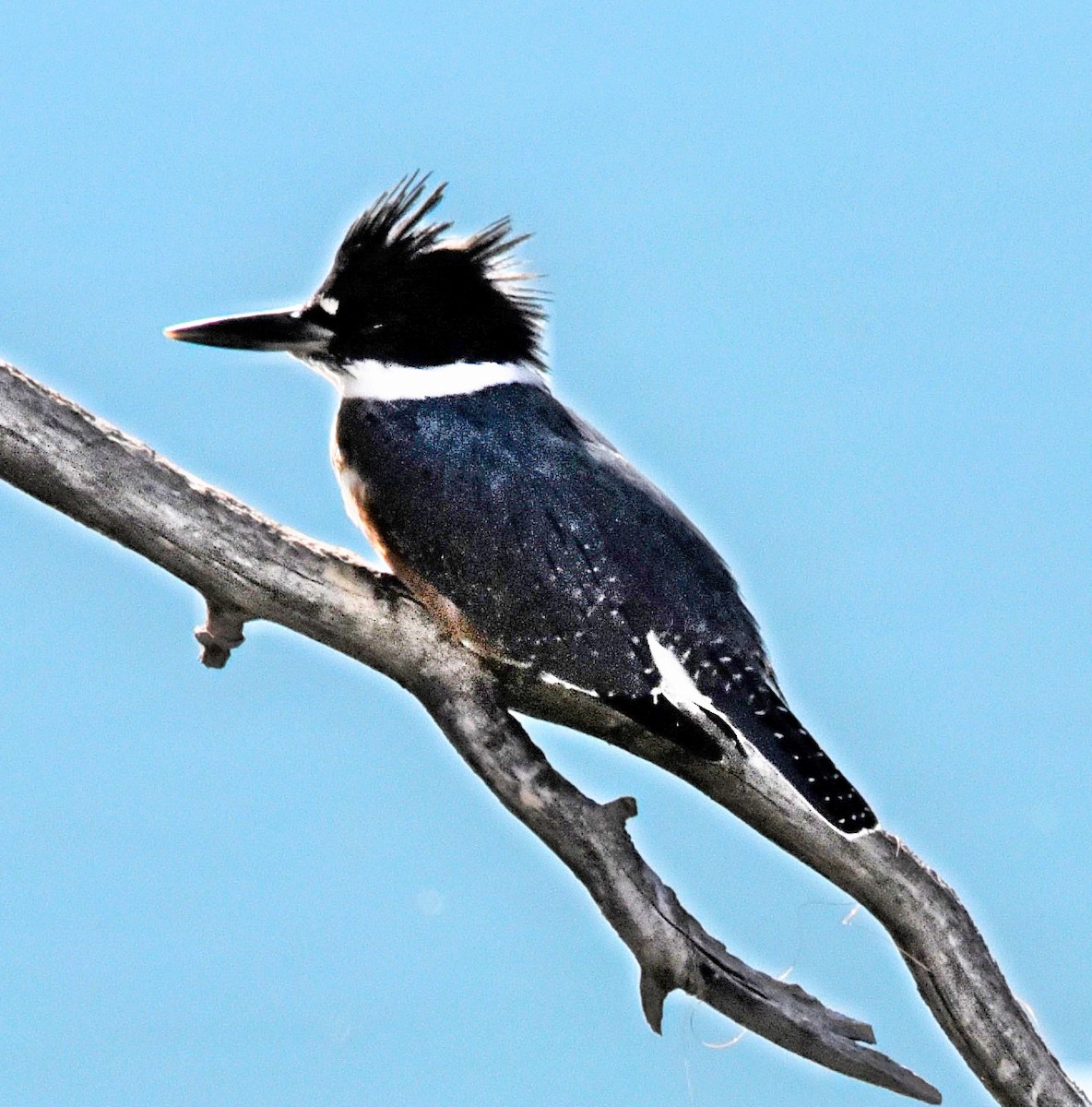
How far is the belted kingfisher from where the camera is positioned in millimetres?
3398

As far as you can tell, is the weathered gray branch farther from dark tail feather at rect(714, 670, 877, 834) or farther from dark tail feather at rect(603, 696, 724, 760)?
dark tail feather at rect(714, 670, 877, 834)

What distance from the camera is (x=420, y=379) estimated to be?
366 cm

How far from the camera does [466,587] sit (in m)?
3.43

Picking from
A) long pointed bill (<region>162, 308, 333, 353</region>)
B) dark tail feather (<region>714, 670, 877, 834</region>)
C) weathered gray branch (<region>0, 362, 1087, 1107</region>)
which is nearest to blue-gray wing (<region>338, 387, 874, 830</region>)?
dark tail feather (<region>714, 670, 877, 834</region>)

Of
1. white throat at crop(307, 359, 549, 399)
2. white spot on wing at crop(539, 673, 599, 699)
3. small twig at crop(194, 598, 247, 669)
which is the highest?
white throat at crop(307, 359, 549, 399)

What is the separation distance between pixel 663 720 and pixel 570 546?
380 millimetres

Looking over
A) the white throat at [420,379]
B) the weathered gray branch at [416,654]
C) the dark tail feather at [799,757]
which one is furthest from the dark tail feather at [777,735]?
the white throat at [420,379]

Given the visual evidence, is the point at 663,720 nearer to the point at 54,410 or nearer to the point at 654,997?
the point at 654,997

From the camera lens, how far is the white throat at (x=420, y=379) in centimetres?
364

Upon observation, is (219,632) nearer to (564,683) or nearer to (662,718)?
(564,683)

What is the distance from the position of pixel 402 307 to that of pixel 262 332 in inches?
12.3

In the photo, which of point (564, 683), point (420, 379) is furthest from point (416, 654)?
point (420, 379)

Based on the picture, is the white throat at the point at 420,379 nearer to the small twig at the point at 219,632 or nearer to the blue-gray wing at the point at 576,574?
the blue-gray wing at the point at 576,574

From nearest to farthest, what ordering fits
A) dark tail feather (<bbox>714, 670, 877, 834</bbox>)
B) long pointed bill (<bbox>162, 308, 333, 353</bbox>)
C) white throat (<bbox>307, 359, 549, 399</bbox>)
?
1. dark tail feather (<bbox>714, 670, 877, 834</bbox>)
2. white throat (<bbox>307, 359, 549, 399</bbox>)
3. long pointed bill (<bbox>162, 308, 333, 353</bbox>)
